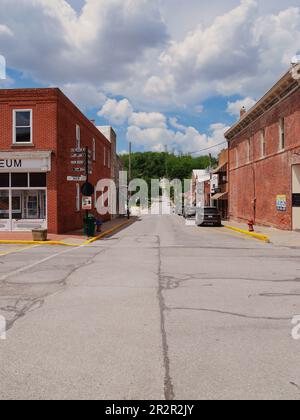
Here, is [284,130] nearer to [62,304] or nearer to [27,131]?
[27,131]

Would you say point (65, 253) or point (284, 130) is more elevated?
point (284, 130)

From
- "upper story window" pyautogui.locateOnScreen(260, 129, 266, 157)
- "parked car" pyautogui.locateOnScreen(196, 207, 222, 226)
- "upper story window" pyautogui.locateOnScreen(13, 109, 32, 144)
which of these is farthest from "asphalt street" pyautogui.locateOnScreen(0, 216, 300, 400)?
"parked car" pyautogui.locateOnScreen(196, 207, 222, 226)

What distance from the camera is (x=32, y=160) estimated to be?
2147cm

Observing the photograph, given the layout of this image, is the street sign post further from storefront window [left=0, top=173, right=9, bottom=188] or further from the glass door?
the glass door

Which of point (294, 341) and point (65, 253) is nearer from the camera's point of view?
point (294, 341)

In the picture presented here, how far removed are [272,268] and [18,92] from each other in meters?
17.0

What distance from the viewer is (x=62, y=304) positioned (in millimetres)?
6922

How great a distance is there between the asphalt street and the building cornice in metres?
14.8

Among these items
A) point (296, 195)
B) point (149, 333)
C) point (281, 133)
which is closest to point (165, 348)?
point (149, 333)

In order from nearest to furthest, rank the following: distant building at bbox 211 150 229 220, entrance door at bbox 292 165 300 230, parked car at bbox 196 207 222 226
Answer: entrance door at bbox 292 165 300 230 < parked car at bbox 196 207 222 226 < distant building at bbox 211 150 229 220

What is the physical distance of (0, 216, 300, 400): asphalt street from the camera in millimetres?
3764

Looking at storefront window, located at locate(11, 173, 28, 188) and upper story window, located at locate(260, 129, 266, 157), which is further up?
upper story window, located at locate(260, 129, 266, 157)
